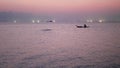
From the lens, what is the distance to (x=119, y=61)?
74.0 ft

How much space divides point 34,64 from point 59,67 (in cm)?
306

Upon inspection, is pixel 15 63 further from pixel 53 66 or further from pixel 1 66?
pixel 53 66

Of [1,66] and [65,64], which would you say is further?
[65,64]

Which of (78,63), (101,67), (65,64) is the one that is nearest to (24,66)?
(65,64)

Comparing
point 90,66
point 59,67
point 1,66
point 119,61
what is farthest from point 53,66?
point 119,61

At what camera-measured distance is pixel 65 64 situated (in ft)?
71.2

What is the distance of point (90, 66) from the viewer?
20.9 metres

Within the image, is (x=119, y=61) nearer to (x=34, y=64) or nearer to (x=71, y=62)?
(x=71, y=62)

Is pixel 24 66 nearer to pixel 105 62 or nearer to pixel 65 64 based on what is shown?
pixel 65 64

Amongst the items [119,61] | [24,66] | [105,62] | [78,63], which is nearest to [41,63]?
[24,66]

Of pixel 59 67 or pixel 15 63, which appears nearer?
pixel 59 67

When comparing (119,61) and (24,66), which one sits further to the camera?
(119,61)

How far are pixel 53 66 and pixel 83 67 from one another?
3.27 meters

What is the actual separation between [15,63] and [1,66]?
6.38 ft
